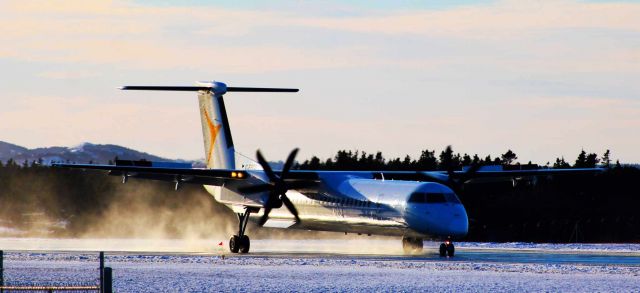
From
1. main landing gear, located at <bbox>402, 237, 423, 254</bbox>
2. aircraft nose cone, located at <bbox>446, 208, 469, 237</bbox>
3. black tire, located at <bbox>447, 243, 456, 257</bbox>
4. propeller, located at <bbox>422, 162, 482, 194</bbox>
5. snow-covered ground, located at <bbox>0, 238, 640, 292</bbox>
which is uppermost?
propeller, located at <bbox>422, 162, 482, 194</bbox>

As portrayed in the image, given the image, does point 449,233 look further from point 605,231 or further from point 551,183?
point 551,183

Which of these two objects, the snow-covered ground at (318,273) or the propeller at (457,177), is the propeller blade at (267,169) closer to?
the snow-covered ground at (318,273)

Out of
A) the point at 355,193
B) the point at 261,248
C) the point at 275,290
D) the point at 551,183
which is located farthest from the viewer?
the point at 551,183

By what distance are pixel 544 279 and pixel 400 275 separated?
155 inches

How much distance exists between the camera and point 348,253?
4412 centimetres

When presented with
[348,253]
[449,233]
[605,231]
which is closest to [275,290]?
[449,233]

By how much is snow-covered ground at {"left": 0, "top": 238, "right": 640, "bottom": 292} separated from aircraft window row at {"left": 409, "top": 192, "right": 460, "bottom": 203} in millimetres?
2099

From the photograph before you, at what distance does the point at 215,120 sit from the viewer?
1984 inches

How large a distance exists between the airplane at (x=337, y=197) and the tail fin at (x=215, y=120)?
1.61 m

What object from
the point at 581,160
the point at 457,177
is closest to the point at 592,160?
the point at 581,160

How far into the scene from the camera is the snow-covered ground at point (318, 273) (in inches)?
1089

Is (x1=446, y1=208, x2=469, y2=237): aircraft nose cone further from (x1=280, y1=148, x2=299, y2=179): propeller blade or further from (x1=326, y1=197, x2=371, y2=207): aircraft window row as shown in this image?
(x1=280, y1=148, x2=299, y2=179): propeller blade

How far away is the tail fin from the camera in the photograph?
50.2m

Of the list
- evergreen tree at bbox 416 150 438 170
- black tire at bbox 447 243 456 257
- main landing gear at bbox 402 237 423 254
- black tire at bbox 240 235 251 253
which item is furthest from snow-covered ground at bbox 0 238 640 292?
evergreen tree at bbox 416 150 438 170
